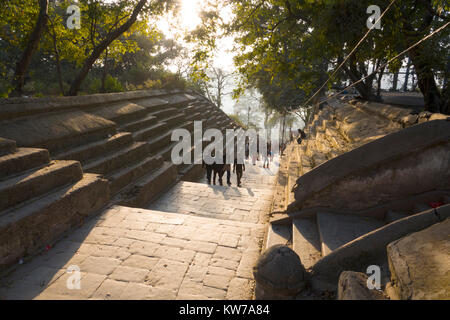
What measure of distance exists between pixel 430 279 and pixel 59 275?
3.61 meters

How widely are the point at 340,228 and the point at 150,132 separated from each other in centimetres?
745

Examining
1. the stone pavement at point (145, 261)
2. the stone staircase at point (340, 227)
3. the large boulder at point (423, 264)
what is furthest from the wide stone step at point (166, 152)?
the large boulder at point (423, 264)

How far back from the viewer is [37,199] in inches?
143

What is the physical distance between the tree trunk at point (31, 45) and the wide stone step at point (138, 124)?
3.07 metres

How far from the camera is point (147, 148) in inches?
291

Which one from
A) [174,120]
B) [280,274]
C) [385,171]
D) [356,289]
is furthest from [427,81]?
[174,120]

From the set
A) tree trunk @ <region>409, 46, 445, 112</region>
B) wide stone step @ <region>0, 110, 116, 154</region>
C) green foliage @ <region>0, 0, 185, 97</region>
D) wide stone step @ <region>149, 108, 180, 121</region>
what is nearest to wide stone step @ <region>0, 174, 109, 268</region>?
wide stone step @ <region>0, 110, 116, 154</region>

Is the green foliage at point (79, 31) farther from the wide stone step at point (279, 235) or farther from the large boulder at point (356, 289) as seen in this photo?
the large boulder at point (356, 289)

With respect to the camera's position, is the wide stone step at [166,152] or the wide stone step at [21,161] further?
the wide stone step at [166,152]

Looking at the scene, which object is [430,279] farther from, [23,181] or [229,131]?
[229,131]

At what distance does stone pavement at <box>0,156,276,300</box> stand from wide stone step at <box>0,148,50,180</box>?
1226 millimetres

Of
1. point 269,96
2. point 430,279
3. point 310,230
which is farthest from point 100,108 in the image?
point 269,96

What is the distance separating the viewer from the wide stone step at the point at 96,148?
5.30m

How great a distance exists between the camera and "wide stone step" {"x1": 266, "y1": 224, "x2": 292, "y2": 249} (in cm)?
376
